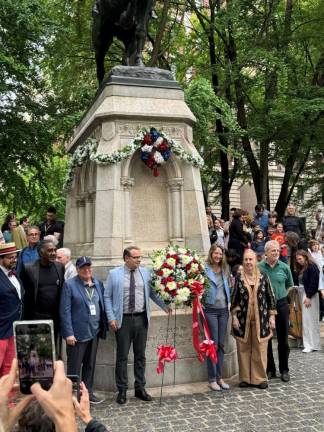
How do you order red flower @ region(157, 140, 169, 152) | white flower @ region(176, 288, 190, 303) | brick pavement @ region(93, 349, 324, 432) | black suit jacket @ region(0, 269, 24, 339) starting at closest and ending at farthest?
brick pavement @ region(93, 349, 324, 432), black suit jacket @ region(0, 269, 24, 339), white flower @ region(176, 288, 190, 303), red flower @ region(157, 140, 169, 152)

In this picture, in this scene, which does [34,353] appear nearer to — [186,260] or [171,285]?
[171,285]

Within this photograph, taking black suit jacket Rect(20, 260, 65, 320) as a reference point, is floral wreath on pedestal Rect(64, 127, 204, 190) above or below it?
above

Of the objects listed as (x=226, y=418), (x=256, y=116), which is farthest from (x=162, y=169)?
(x=256, y=116)

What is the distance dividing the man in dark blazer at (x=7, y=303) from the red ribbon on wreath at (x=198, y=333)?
2.14m

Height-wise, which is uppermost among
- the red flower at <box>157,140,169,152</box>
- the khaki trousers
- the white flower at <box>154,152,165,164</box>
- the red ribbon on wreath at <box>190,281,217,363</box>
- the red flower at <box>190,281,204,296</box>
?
the red flower at <box>157,140,169,152</box>

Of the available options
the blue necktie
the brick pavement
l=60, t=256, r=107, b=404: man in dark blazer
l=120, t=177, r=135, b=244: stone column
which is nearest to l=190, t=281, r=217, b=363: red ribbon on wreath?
the brick pavement

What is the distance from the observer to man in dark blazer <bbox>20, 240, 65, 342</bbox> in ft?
20.5

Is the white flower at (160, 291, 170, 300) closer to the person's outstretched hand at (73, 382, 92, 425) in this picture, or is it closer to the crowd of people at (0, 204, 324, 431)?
the crowd of people at (0, 204, 324, 431)

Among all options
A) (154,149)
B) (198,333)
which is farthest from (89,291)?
(154,149)

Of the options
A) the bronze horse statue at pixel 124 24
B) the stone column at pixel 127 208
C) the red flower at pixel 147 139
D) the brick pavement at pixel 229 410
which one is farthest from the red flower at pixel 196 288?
the bronze horse statue at pixel 124 24

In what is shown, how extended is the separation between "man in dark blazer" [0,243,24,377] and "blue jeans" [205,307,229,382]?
251 cm

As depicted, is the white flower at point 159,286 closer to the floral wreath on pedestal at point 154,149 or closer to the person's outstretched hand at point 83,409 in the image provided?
the floral wreath on pedestal at point 154,149

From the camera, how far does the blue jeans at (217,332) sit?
6777 millimetres

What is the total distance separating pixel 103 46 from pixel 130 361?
5.14 meters
